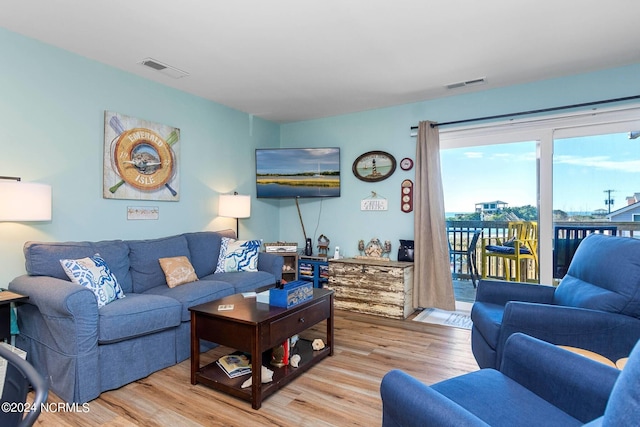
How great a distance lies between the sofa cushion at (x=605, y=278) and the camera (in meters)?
1.86

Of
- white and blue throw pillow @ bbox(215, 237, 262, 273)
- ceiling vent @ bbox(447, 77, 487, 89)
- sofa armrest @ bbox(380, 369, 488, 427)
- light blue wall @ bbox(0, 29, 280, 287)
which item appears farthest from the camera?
white and blue throw pillow @ bbox(215, 237, 262, 273)

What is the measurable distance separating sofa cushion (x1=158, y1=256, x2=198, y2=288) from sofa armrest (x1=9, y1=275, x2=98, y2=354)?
884mm

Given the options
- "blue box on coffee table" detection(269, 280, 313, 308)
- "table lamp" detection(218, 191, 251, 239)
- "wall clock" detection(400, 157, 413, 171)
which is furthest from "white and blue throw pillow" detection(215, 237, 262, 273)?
"wall clock" detection(400, 157, 413, 171)

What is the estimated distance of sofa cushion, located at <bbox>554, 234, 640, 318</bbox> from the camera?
186 cm

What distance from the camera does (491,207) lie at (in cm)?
384

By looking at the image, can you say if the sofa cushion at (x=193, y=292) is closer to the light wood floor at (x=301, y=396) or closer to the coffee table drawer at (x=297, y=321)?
the light wood floor at (x=301, y=396)

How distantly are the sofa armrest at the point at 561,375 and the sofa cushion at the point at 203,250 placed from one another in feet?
9.19

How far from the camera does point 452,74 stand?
10.9 feet

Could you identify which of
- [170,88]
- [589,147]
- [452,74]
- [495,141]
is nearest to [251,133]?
[170,88]

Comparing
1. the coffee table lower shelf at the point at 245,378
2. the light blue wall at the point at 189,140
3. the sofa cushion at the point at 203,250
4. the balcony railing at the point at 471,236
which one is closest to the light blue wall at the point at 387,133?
the light blue wall at the point at 189,140

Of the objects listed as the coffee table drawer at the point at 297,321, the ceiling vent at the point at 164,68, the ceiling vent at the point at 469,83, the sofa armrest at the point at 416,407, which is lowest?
the coffee table drawer at the point at 297,321

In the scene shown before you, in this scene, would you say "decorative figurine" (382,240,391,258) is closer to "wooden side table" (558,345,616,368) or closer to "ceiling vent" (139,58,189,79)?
"wooden side table" (558,345,616,368)

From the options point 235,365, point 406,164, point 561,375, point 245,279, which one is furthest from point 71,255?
point 406,164

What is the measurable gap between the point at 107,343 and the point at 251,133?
3.14 meters
